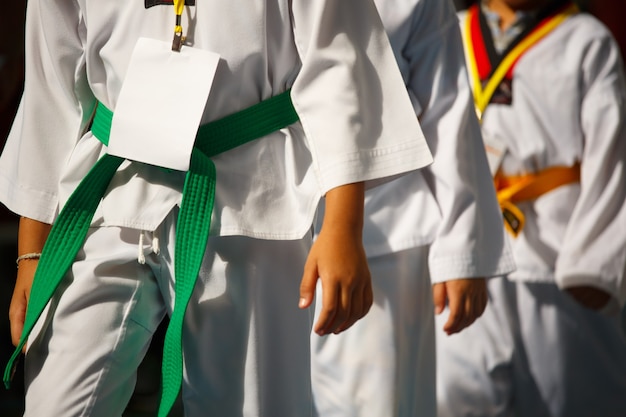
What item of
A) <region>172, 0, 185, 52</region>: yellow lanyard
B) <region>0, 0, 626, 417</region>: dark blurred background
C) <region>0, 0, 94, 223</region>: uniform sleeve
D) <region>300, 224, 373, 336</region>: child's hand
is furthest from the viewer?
<region>0, 0, 626, 417</region>: dark blurred background

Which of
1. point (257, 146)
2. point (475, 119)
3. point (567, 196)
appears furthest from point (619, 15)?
point (257, 146)

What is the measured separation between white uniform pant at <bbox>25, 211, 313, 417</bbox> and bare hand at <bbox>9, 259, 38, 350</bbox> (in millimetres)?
155

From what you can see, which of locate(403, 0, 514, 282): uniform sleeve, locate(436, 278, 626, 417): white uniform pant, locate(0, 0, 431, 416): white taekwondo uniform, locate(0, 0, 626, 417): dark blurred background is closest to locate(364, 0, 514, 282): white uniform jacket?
locate(403, 0, 514, 282): uniform sleeve

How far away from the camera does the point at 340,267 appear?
1.54m

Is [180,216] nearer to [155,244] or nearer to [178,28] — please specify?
[155,244]

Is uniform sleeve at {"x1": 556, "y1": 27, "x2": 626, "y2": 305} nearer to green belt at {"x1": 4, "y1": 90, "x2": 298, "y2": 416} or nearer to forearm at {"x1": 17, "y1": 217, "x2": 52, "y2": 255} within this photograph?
green belt at {"x1": 4, "y1": 90, "x2": 298, "y2": 416}

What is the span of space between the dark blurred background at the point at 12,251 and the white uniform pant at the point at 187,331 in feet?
6.66

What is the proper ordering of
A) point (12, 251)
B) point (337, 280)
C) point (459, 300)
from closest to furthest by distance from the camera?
point (337, 280), point (459, 300), point (12, 251)

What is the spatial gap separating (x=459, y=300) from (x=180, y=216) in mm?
784

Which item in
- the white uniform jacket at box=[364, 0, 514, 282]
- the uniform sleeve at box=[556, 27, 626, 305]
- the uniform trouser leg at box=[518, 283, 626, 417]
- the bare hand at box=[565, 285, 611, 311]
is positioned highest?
the white uniform jacket at box=[364, 0, 514, 282]

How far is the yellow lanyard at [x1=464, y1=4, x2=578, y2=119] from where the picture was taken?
3152mm

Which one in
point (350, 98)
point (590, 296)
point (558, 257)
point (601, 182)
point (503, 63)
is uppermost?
point (350, 98)

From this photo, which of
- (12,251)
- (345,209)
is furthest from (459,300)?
(12,251)

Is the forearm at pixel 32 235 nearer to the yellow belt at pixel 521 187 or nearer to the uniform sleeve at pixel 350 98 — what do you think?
the uniform sleeve at pixel 350 98
